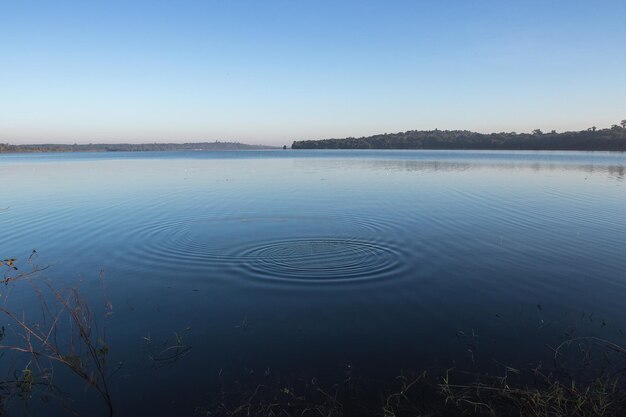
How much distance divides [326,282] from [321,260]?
1.82m

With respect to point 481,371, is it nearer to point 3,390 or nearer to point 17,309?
point 3,390

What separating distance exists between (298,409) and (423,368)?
2.35m

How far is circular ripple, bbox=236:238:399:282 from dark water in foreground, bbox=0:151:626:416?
7cm

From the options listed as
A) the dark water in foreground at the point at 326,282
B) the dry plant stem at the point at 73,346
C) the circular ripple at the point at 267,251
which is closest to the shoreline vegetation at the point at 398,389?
the dry plant stem at the point at 73,346

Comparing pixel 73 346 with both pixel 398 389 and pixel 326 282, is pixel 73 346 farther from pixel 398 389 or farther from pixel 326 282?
pixel 326 282

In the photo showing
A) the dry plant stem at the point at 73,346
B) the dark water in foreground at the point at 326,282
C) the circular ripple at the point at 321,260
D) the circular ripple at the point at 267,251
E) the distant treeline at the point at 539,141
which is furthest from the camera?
the distant treeline at the point at 539,141

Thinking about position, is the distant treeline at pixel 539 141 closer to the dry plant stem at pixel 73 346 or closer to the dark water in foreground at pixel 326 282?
the dark water in foreground at pixel 326 282

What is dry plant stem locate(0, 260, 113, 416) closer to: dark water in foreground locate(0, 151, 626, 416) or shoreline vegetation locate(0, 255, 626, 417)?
shoreline vegetation locate(0, 255, 626, 417)

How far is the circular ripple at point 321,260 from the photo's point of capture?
11164 millimetres

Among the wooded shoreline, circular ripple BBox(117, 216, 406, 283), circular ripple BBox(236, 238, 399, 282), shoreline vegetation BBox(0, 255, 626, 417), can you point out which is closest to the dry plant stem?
shoreline vegetation BBox(0, 255, 626, 417)

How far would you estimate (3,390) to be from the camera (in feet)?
20.8

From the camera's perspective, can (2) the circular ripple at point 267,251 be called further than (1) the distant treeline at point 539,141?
No

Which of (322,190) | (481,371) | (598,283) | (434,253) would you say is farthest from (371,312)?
(322,190)

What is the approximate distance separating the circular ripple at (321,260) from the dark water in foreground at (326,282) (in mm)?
65
